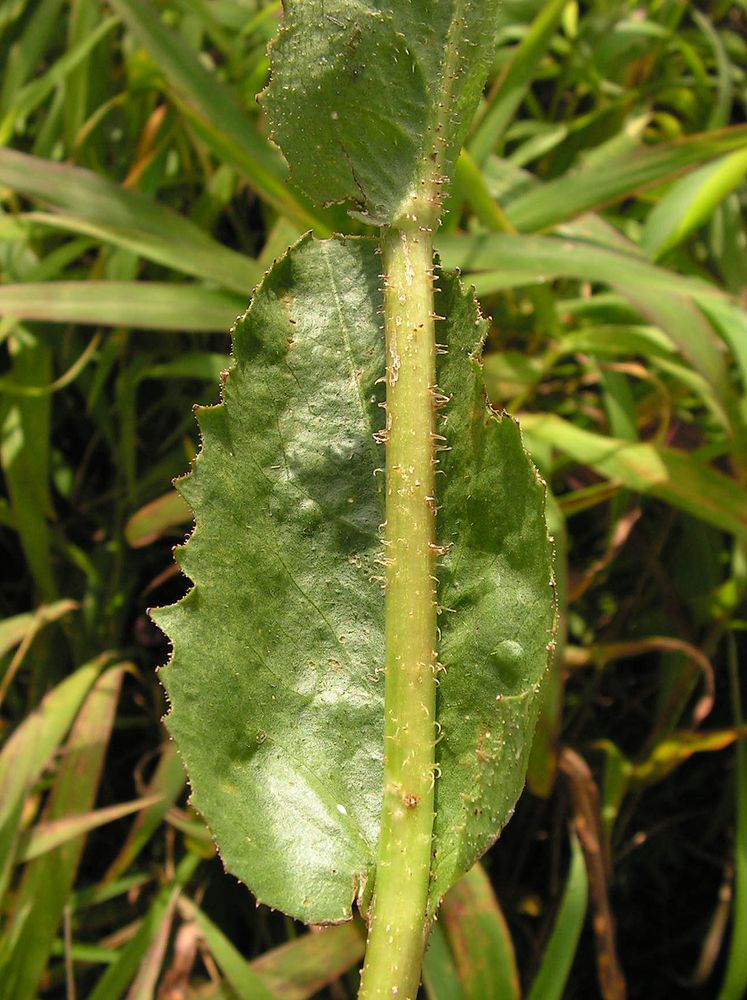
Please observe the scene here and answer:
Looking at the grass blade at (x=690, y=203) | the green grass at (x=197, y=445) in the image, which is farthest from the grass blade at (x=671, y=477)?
the grass blade at (x=690, y=203)

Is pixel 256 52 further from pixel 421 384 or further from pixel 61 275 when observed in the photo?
pixel 421 384

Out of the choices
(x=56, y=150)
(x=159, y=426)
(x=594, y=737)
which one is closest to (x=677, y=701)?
(x=594, y=737)

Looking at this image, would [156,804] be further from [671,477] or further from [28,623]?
[671,477]

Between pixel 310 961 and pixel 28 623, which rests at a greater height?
pixel 28 623

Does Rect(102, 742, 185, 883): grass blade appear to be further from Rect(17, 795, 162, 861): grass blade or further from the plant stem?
the plant stem

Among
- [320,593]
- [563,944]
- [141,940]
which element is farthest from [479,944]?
[320,593]
